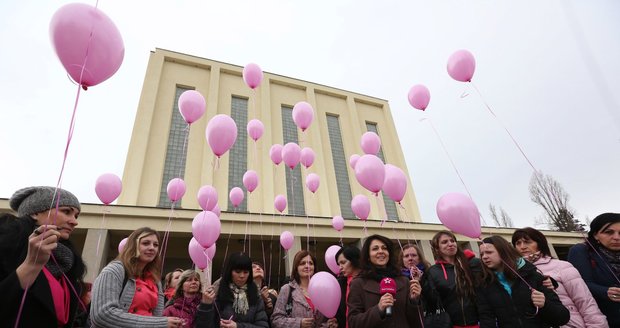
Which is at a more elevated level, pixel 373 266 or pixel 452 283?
pixel 373 266

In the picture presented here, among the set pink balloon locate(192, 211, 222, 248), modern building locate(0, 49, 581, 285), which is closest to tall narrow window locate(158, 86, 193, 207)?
modern building locate(0, 49, 581, 285)

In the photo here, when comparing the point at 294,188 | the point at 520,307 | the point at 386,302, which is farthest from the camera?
the point at 294,188

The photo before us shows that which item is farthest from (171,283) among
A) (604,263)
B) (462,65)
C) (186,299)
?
(462,65)

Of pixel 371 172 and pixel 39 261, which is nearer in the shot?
pixel 39 261

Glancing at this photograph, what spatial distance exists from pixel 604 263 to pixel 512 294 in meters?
1.14

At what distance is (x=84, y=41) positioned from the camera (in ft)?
8.13

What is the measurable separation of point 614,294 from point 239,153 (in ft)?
48.0

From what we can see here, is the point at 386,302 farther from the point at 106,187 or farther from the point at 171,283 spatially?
the point at 106,187

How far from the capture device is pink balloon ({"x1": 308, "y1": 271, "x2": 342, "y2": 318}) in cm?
310

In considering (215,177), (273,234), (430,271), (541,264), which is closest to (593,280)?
(541,264)

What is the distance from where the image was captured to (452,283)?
3074 millimetres

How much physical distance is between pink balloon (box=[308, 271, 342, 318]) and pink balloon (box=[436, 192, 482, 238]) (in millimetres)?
1539

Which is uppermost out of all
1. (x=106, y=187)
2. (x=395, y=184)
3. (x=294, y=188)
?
(x=294, y=188)

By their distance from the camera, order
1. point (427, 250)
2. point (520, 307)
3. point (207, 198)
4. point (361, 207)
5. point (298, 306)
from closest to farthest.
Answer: point (520, 307) < point (298, 306) < point (207, 198) < point (361, 207) < point (427, 250)
